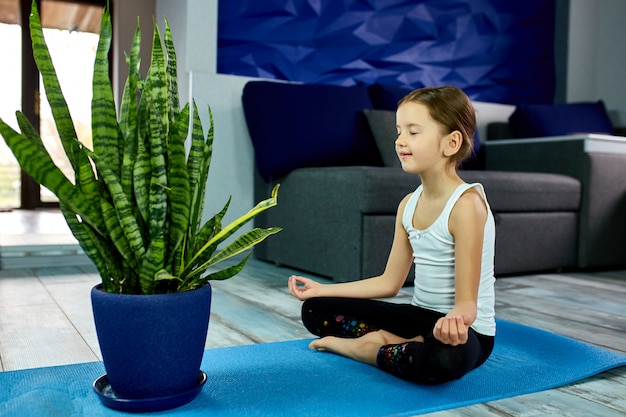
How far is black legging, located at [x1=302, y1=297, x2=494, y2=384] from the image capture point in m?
1.16

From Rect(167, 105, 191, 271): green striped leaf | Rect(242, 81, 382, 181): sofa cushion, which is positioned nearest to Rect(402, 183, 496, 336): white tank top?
Rect(167, 105, 191, 271): green striped leaf

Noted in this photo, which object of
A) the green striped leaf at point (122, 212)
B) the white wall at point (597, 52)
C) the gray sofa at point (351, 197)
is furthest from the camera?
the white wall at point (597, 52)

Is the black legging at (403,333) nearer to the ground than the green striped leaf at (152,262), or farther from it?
nearer to the ground

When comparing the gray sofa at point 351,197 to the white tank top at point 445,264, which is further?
the gray sofa at point 351,197

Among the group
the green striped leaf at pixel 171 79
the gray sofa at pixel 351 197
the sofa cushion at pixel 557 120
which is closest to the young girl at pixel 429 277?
the green striped leaf at pixel 171 79

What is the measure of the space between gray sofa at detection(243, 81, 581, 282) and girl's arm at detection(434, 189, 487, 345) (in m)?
1.00

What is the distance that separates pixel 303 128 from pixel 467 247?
1.69 meters

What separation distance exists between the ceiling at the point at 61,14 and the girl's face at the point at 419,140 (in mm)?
5898

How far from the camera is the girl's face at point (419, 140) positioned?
127cm

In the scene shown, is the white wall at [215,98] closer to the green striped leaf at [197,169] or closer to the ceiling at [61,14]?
the green striped leaf at [197,169]

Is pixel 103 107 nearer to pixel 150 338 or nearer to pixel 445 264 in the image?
pixel 150 338

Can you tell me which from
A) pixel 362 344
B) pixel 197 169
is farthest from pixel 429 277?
pixel 197 169

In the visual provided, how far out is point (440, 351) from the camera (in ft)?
3.77

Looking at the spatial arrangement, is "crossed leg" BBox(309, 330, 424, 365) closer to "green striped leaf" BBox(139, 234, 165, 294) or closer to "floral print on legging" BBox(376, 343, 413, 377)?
"floral print on legging" BBox(376, 343, 413, 377)
